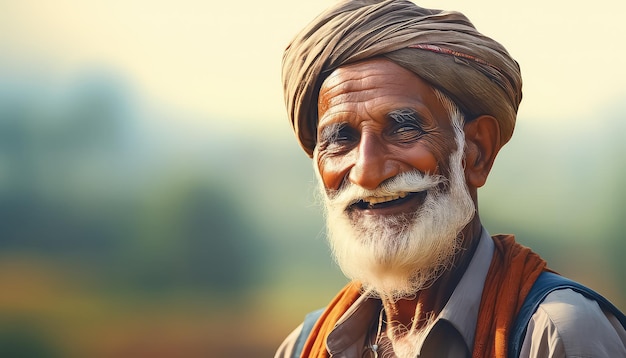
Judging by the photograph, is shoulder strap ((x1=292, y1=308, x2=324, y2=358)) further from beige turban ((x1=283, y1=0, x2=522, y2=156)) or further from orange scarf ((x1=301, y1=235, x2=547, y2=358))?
beige turban ((x1=283, y1=0, x2=522, y2=156))

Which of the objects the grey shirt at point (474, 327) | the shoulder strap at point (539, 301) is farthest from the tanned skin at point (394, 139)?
the shoulder strap at point (539, 301)

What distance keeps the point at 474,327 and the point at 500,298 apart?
0.35 feet

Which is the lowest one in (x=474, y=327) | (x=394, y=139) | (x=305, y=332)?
(x=305, y=332)

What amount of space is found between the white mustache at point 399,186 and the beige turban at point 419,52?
0.24m

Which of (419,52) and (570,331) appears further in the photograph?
(419,52)

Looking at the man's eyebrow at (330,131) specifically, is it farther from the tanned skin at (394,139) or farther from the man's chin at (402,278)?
the man's chin at (402,278)

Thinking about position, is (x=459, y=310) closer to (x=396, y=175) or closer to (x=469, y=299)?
(x=469, y=299)

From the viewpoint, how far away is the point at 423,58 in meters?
2.37

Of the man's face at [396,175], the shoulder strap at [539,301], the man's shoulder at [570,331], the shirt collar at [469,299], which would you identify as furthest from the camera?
the man's face at [396,175]

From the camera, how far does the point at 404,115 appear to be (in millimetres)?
2354

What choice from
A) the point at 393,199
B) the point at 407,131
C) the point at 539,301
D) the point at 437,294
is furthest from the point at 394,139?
the point at 539,301

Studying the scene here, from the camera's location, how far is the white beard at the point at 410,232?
235 centimetres

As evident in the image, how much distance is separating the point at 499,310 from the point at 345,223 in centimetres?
52

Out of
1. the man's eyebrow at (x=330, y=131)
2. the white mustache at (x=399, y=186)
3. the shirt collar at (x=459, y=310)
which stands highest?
the man's eyebrow at (x=330, y=131)
